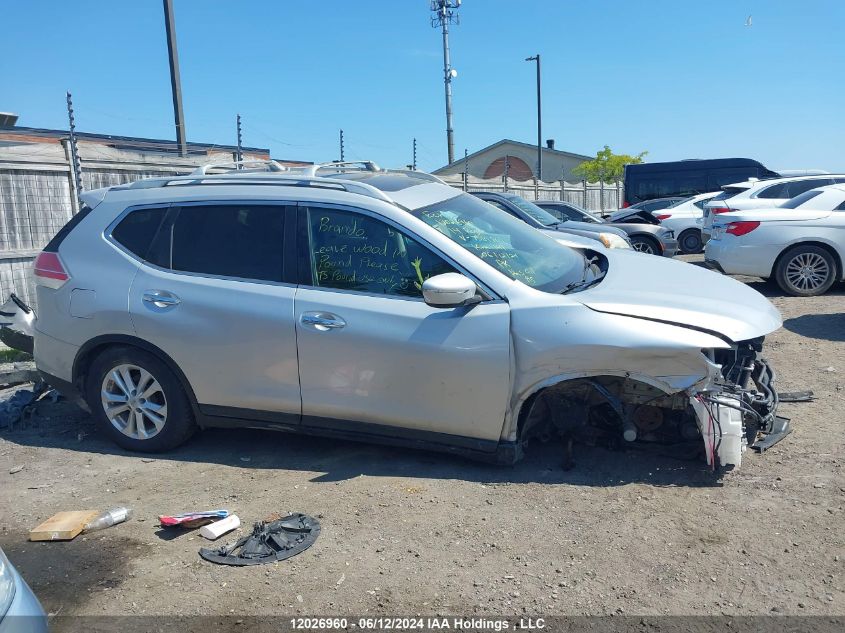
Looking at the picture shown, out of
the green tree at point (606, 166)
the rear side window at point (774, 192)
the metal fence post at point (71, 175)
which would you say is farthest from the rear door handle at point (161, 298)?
the green tree at point (606, 166)

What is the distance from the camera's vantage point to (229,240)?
4801mm

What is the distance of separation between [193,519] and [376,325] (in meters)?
1.44

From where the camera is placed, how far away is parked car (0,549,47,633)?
7.32ft

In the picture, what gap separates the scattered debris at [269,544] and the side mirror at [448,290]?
1.34 meters

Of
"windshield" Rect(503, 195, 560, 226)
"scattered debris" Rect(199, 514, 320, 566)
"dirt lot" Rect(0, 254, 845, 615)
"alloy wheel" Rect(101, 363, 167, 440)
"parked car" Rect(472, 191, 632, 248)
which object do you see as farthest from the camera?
"windshield" Rect(503, 195, 560, 226)

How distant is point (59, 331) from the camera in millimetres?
5066

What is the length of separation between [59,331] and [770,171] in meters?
21.6

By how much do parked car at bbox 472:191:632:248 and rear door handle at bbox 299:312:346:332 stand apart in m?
7.17

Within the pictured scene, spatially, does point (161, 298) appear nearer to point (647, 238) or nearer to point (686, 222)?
point (647, 238)

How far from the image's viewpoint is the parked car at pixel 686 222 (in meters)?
18.1

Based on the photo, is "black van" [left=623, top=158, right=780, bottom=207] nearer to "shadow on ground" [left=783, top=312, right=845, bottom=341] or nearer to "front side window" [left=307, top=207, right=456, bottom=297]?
"shadow on ground" [left=783, top=312, right=845, bottom=341]

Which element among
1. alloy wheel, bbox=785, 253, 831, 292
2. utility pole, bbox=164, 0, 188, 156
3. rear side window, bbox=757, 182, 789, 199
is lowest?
alloy wheel, bbox=785, 253, 831, 292

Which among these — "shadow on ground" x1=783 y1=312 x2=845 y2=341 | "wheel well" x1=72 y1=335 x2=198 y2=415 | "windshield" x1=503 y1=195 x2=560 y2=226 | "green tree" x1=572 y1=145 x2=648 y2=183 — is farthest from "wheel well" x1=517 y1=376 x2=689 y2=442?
"green tree" x1=572 y1=145 x2=648 y2=183

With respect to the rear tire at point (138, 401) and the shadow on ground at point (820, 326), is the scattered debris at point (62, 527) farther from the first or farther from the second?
the shadow on ground at point (820, 326)
